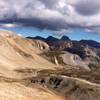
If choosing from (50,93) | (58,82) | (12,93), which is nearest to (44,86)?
(58,82)

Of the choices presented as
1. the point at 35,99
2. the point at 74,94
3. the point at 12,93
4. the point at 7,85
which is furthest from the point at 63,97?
the point at 7,85

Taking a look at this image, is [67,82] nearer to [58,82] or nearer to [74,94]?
[58,82]

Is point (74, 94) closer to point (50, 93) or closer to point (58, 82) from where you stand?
point (50, 93)

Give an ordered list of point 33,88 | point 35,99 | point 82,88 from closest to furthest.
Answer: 1. point 35,99
2. point 82,88
3. point 33,88

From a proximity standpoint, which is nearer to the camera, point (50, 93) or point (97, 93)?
point (97, 93)

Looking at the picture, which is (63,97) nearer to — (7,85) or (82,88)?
(82,88)

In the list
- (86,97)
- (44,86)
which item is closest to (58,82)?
(44,86)

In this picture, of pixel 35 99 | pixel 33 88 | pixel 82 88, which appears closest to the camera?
pixel 35 99

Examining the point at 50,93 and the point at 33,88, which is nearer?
the point at 50,93
